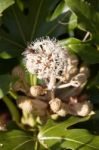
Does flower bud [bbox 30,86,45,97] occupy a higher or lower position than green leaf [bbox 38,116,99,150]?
higher

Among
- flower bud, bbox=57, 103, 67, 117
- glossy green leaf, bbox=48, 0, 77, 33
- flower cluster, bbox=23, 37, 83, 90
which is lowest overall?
flower bud, bbox=57, 103, 67, 117

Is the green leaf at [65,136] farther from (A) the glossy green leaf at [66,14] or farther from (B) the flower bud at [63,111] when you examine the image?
(A) the glossy green leaf at [66,14]

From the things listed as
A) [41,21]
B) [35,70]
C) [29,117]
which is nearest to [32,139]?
[29,117]

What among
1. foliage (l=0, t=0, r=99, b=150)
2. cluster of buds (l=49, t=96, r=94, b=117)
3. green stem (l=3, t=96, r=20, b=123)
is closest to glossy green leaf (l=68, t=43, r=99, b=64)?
foliage (l=0, t=0, r=99, b=150)

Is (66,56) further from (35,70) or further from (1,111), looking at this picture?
(1,111)

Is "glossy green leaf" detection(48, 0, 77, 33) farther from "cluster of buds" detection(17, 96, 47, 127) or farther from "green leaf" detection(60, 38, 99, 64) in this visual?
"cluster of buds" detection(17, 96, 47, 127)

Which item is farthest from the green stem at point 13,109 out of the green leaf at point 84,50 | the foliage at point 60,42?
the green leaf at point 84,50
